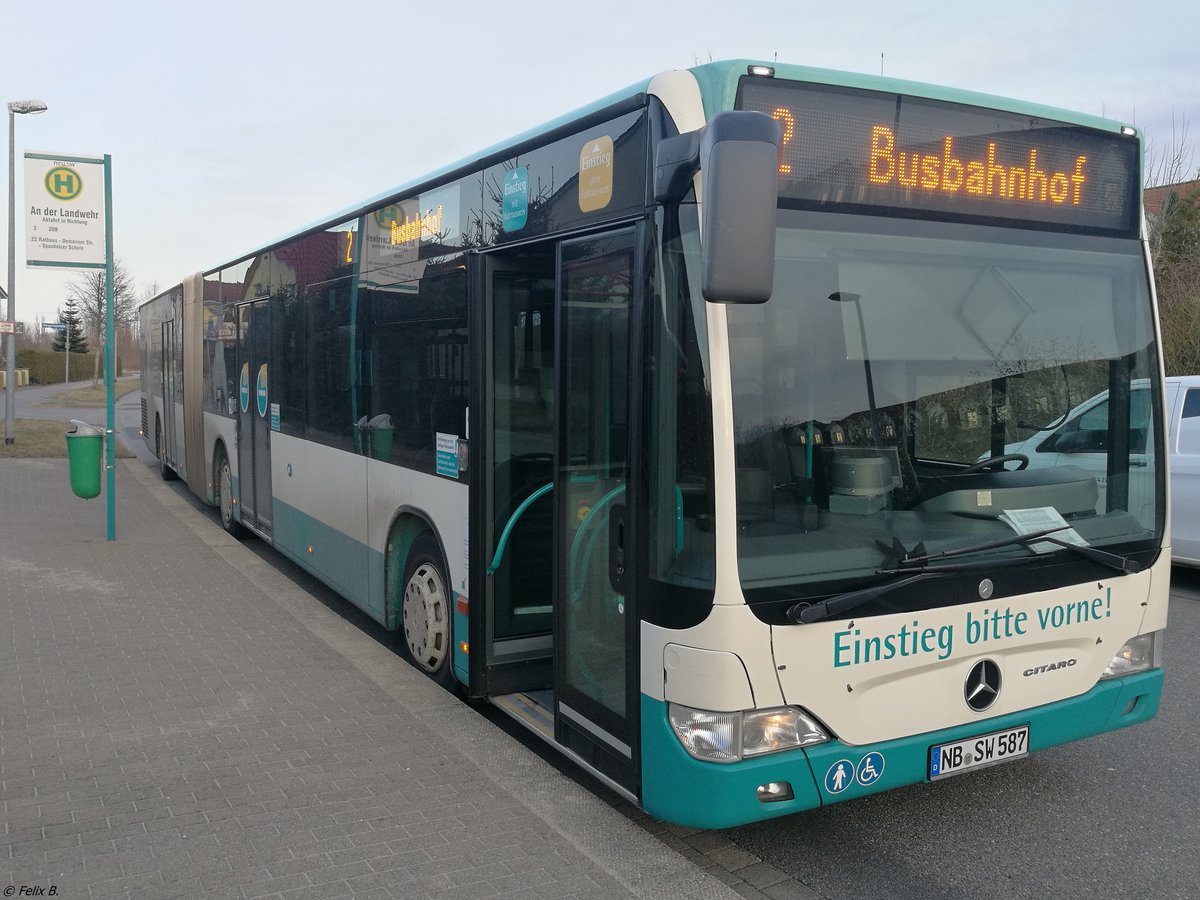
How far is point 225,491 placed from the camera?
11.8 metres

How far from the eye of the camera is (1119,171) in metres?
4.32

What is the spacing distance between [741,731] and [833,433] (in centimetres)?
106

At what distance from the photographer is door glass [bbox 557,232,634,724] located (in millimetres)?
3924

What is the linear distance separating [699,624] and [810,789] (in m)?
0.72

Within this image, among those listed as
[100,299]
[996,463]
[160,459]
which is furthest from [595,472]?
[100,299]

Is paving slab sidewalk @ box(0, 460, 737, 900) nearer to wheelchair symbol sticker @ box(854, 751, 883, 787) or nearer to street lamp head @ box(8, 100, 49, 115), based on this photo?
wheelchair symbol sticker @ box(854, 751, 883, 787)

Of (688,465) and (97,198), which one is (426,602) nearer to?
(688,465)

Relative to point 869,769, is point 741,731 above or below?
above

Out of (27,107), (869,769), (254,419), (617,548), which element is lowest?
(869,769)

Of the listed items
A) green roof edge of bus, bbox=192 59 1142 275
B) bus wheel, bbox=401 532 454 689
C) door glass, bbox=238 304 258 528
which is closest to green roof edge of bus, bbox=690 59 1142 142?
green roof edge of bus, bbox=192 59 1142 275

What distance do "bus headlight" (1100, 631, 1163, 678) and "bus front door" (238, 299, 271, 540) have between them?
24.0 ft

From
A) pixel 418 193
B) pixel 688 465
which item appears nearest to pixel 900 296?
pixel 688 465

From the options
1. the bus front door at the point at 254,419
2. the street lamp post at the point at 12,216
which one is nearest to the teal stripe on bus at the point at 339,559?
the bus front door at the point at 254,419

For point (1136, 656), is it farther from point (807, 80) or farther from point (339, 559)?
point (339, 559)
